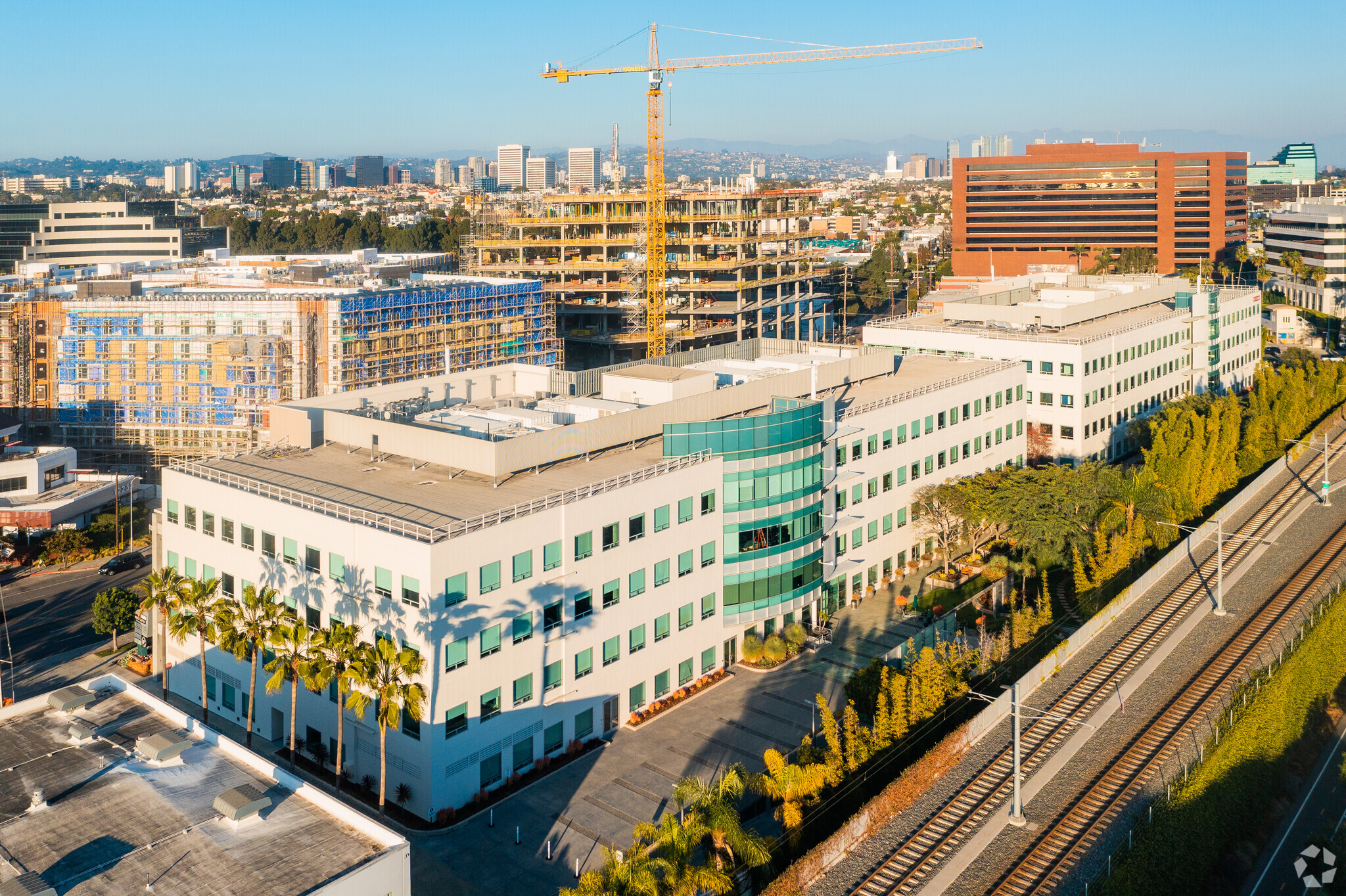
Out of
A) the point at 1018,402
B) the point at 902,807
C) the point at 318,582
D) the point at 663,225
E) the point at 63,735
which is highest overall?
the point at 663,225

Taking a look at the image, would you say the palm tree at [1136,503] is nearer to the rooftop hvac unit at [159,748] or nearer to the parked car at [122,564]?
the rooftop hvac unit at [159,748]

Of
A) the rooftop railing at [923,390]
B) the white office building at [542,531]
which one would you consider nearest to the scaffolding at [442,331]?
the white office building at [542,531]

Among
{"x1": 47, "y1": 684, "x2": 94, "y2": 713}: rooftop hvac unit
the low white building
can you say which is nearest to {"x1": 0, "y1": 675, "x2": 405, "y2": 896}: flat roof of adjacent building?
{"x1": 47, "y1": 684, "x2": 94, "y2": 713}: rooftop hvac unit

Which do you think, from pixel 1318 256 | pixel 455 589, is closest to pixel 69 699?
pixel 455 589

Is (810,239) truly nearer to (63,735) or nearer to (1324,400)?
(1324,400)

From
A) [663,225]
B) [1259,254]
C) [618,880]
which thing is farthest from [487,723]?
[1259,254]
